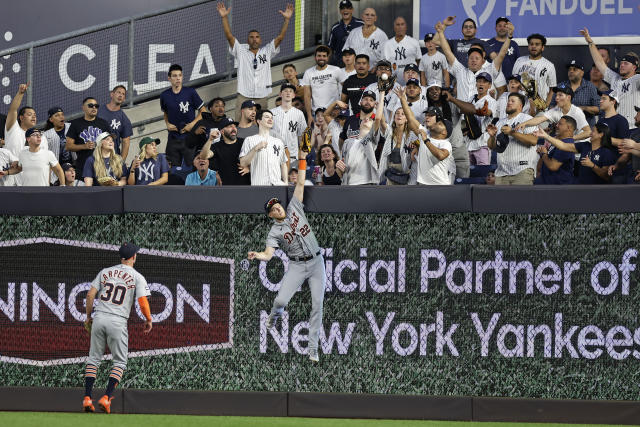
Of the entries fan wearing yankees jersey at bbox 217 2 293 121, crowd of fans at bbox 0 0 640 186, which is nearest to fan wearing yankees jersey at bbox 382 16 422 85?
crowd of fans at bbox 0 0 640 186

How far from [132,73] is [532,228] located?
8.73m

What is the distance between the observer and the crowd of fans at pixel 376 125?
42.7 ft

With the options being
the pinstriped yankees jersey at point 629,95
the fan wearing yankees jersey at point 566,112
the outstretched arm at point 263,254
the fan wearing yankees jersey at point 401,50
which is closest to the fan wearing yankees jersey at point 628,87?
the pinstriped yankees jersey at point 629,95

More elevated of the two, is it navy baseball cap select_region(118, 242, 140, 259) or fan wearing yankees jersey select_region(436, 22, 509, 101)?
fan wearing yankees jersey select_region(436, 22, 509, 101)

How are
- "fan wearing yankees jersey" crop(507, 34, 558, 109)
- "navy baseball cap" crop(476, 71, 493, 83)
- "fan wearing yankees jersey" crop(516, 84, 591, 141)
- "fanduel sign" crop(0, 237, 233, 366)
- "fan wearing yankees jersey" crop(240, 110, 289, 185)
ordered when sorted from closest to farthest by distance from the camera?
"fanduel sign" crop(0, 237, 233, 366) < "fan wearing yankees jersey" crop(240, 110, 289, 185) < "fan wearing yankees jersey" crop(516, 84, 591, 141) < "navy baseball cap" crop(476, 71, 493, 83) < "fan wearing yankees jersey" crop(507, 34, 558, 109)

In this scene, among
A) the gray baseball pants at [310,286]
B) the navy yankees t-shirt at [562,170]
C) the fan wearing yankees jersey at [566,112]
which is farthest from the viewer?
the fan wearing yankees jersey at [566,112]

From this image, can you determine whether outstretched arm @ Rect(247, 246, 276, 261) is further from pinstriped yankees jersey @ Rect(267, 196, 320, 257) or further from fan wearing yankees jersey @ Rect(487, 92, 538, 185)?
fan wearing yankees jersey @ Rect(487, 92, 538, 185)

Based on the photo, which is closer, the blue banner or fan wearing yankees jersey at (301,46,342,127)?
fan wearing yankees jersey at (301,46,342,127)

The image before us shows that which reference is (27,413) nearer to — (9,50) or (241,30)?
(9,50)

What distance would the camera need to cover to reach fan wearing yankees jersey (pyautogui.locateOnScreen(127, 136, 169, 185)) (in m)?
13.6

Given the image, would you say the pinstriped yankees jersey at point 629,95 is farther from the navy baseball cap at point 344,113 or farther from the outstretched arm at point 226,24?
the outstretched arm at point 226,24

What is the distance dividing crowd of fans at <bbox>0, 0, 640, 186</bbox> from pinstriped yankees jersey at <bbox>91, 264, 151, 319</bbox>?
213 cm

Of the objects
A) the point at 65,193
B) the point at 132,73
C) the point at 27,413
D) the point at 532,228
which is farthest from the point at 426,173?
the point at 132,73

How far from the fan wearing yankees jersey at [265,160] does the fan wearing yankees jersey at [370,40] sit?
188 inches
